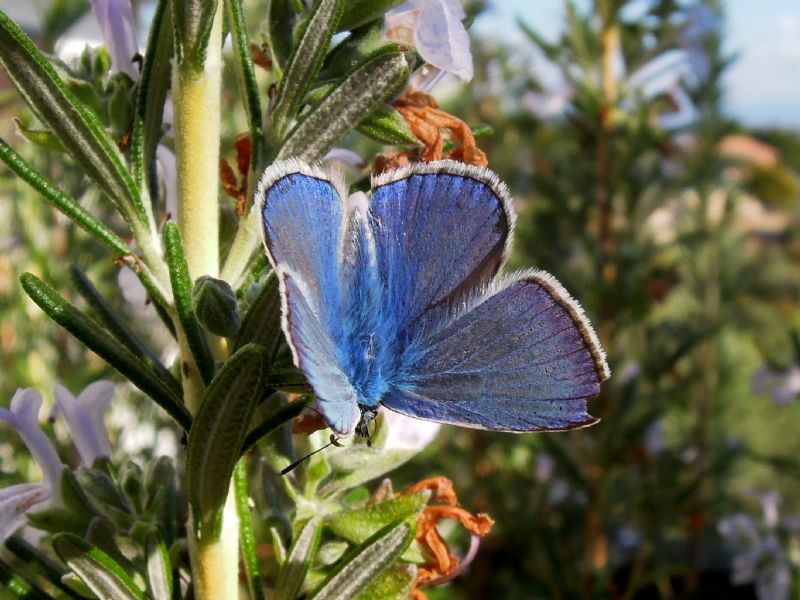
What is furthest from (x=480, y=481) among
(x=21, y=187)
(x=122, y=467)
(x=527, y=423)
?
(x=527, y=423)

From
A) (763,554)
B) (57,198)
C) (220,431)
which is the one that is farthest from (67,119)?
(763,554)

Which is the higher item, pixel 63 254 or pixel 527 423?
pixel 527 423

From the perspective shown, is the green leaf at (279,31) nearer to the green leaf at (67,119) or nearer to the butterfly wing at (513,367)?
the green leaf at (67,119)

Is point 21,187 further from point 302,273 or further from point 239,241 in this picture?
point 302,273

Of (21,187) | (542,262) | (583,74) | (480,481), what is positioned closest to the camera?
(21,187)

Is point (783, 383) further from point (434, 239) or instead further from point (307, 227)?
point (307, 227)

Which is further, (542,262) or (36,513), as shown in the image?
(542,262)
